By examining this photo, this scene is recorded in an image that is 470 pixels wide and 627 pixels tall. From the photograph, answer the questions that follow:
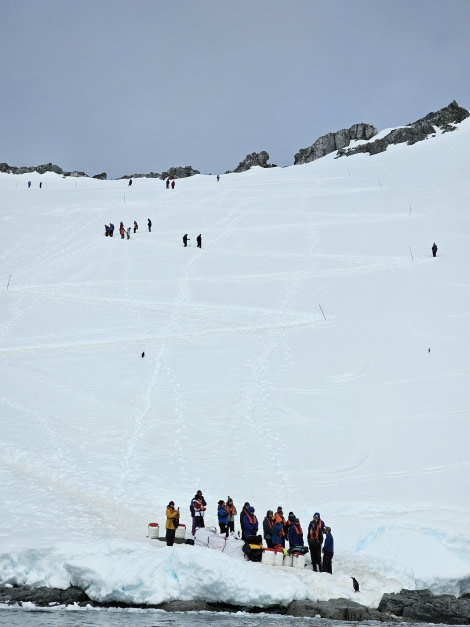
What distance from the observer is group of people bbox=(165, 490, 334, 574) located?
13773mm

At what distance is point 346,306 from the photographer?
31641mm

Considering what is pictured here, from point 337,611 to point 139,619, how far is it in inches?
142

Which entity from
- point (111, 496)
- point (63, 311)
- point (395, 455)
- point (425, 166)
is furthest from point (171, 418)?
point (425, 166)

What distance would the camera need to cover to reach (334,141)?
10356 cm

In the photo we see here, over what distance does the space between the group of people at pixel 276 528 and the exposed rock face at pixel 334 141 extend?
91.3 meters

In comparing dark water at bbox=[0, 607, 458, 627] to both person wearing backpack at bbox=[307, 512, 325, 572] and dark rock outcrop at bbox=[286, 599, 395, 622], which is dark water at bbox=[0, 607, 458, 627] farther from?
person wearing backpack at bbox=[307, 512, 325, 572]

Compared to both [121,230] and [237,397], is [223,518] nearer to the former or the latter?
[237,397]

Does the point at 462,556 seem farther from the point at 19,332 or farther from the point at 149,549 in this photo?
the point at 19,332

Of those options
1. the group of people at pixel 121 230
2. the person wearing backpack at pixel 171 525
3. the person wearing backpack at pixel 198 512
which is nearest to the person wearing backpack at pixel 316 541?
the person wearing backpack at pixel 198 512

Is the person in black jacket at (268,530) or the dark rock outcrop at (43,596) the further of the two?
the person in black jacket at (268,530)

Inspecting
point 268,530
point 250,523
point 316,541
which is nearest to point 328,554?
point 316,541

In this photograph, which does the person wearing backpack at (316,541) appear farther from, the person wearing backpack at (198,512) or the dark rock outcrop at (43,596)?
the dark rock outcrop at (43,596)

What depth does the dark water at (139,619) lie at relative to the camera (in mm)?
10977

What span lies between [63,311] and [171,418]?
1248cm
